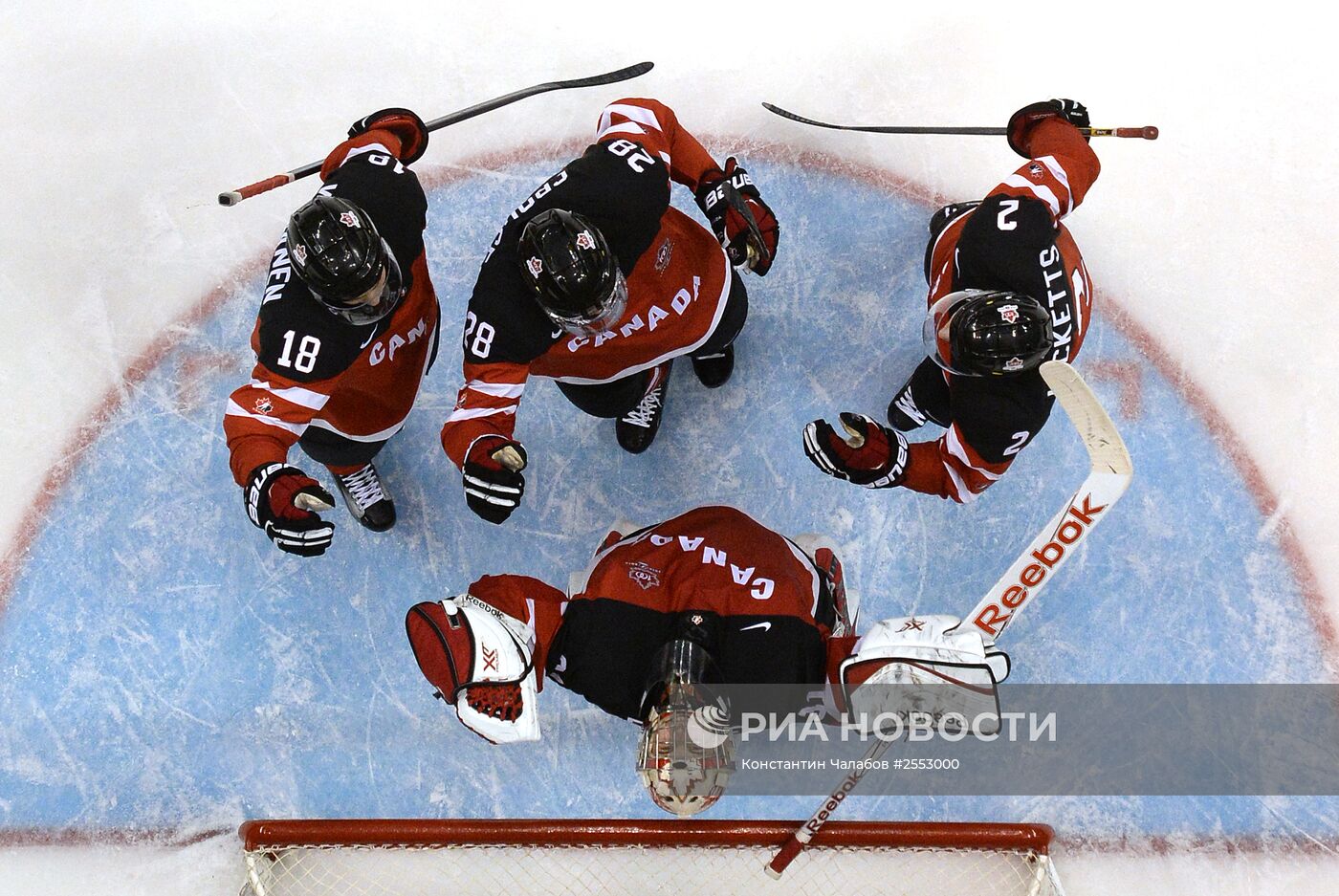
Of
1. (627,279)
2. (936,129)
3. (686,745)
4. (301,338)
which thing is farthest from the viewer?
(936,129)

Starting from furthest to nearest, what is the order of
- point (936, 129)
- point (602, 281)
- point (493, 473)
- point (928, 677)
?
point (936, 129) < point (493, 473) < point (602, 281) < point (928, 677)

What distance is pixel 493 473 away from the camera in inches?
104

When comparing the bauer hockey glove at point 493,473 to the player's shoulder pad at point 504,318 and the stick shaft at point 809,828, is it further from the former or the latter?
the stick shaft at point 809,828

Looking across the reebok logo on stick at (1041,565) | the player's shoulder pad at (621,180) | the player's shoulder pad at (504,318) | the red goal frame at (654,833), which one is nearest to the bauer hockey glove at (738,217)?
the player's shoulder pad at (621,180)

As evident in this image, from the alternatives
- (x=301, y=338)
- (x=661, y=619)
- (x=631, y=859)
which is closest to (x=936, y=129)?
(x=661, y=619)

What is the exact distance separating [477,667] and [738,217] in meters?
1.70

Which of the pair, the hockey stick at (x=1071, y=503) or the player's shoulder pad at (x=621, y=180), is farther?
the player's shoulder pad at (x=621, y=180)

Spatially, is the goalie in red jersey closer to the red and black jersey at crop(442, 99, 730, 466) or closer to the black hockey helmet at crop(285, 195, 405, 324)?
the red and black jersey at crop(442, 99, 730, 466)

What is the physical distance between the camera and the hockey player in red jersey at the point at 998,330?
237 centimetres

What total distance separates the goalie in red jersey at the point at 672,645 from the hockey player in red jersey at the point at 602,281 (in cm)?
47

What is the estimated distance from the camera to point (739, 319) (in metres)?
3.30

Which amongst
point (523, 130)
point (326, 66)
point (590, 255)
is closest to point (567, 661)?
point (590, 255)

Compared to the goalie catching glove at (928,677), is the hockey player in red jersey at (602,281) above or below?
below

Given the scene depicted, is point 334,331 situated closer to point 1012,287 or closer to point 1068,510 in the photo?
point 1012,287
